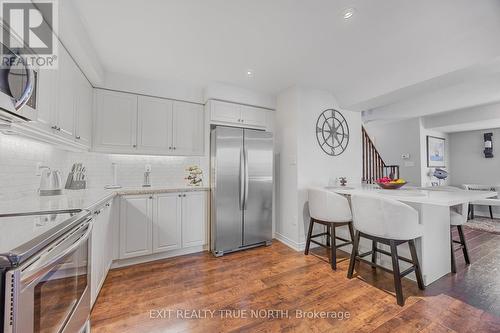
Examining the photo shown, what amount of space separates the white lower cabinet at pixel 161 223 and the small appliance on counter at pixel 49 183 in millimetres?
667

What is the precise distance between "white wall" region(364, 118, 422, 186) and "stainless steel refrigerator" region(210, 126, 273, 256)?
422 cm

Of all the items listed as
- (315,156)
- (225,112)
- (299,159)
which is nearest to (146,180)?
(225,112)

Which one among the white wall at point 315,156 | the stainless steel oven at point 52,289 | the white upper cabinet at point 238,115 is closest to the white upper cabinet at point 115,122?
the white upper cabinet at point 238,115

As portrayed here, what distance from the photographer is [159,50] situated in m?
2.29

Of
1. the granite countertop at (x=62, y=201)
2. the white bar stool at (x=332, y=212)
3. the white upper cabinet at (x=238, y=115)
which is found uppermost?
the white upper cabinet at (x=238, y=115)

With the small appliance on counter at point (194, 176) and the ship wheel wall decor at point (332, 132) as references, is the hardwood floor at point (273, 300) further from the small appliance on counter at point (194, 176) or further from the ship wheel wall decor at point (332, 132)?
the ship wheel wall decor at point (332, 132)

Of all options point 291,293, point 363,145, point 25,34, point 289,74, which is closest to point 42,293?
point 25,34

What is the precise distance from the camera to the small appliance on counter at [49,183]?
6.09 ft

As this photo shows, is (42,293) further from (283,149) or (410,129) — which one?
(410,129)

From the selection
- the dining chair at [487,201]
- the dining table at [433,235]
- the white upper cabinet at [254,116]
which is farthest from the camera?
the dining chair at [487,201]

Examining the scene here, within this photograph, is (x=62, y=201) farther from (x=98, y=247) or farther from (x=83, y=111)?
(x=83, y=111)

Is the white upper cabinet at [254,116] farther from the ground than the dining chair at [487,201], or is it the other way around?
the white upper cabinet at [254,116]

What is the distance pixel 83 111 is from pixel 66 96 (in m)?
0.48

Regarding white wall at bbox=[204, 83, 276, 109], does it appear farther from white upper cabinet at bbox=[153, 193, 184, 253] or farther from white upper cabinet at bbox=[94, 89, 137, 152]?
white upper cabinet at bbox=[153, 193, 184, 253]
